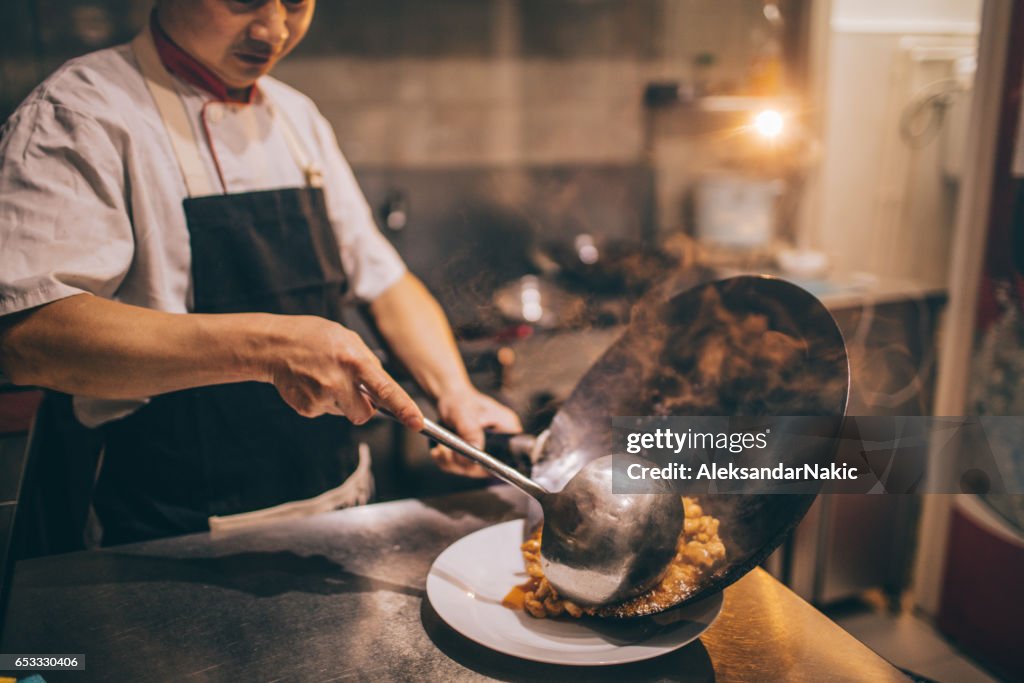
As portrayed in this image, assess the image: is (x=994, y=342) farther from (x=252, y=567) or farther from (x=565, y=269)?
(x=252, y=567)

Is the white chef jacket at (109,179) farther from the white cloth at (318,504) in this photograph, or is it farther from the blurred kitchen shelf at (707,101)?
the blurred kitchen shelf at (707,101)

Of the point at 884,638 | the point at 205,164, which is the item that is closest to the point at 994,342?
the point at 884,638

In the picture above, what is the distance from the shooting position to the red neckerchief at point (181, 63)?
3.86ft

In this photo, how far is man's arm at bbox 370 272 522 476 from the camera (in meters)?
1.25

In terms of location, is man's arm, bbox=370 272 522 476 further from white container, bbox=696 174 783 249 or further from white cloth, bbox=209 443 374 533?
white container, bbox=696 174 783 249

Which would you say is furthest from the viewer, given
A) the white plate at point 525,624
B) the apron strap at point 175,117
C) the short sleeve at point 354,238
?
the short sleeve at point 354,238

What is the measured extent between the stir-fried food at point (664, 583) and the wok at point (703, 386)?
24mm

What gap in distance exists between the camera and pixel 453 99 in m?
2.68

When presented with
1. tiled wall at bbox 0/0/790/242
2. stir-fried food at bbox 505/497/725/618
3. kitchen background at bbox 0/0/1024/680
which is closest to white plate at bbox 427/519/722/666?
stir-fried food at bbox 505/497/725/618

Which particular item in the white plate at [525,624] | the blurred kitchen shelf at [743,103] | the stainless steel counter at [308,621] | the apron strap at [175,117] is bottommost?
the stainless steel counter at [308,621]

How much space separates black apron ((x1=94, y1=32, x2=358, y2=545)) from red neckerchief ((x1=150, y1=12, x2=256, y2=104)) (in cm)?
2

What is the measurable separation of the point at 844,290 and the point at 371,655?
90.2 inches

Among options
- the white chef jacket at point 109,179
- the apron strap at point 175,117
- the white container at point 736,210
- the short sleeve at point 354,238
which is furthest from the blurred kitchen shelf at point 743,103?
the apron strap at point 175,117

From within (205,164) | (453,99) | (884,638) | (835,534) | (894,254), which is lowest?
(884,638)
